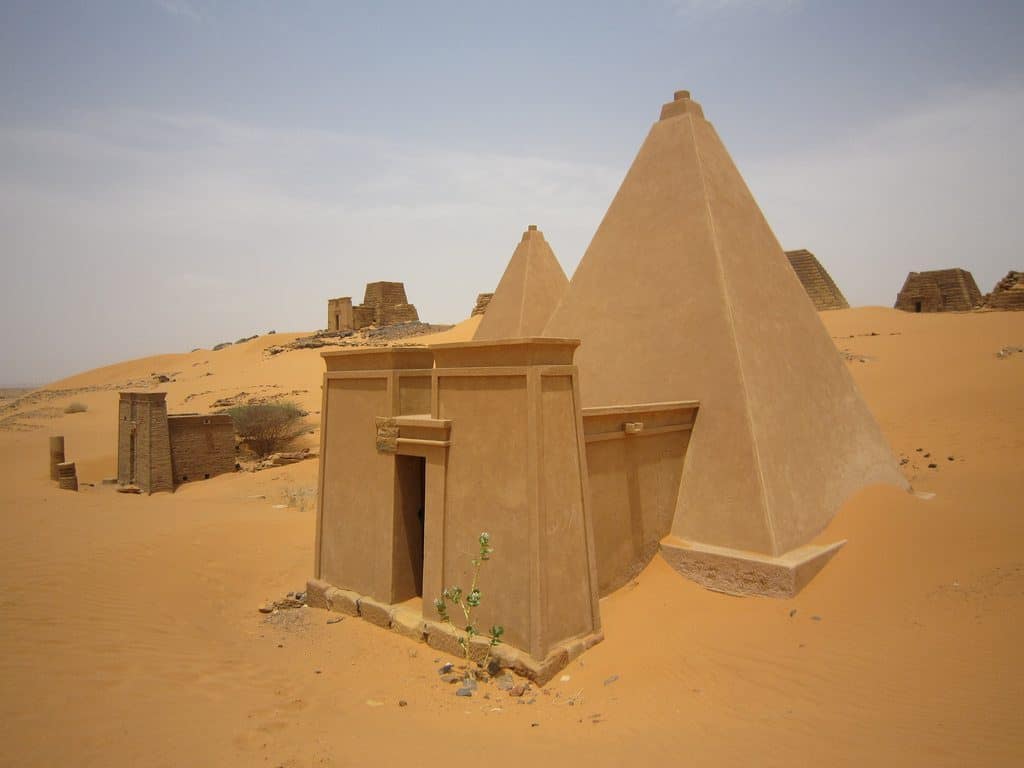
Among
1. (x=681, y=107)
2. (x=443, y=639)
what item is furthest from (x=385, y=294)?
(x=443, y=639)

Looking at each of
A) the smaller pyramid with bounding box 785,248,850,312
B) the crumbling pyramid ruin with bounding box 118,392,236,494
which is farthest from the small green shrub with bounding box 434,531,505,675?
the smaller pyramid with bounding box 785,248,850,312

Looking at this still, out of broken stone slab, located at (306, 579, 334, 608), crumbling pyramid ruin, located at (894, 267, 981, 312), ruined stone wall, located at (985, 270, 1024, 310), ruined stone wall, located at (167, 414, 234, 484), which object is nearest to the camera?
broken stone slab, located at (306, 579, 334, 608)

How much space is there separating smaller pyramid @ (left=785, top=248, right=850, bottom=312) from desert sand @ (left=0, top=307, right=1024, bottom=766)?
55.9ft

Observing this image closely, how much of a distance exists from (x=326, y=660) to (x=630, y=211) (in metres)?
6.17

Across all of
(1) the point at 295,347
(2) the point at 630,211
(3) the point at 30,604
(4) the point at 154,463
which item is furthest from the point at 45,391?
(2) the point at 630,211

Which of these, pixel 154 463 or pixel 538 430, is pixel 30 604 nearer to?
pixel 538 430

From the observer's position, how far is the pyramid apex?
26.9 feet

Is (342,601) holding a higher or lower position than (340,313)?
lower

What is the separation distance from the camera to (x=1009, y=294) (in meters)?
23.3

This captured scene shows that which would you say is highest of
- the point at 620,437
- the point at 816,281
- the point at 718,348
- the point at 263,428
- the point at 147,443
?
the point at 816,281

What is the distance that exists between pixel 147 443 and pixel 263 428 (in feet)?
17.9

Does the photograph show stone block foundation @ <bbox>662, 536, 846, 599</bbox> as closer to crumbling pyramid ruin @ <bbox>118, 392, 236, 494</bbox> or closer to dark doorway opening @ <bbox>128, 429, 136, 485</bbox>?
crumbling pyramid ruin @ <bbox>118, 392, 236, 494</bbox>

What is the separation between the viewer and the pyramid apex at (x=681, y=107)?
8.20 m

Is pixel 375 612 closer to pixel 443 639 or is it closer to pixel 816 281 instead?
pixel 443 639
